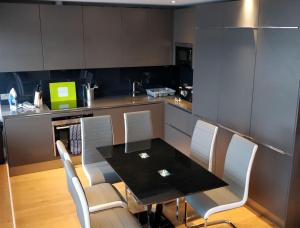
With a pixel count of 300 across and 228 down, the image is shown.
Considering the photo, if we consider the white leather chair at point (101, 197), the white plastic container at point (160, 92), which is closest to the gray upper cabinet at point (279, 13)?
the white leather chair at point (101, 197)

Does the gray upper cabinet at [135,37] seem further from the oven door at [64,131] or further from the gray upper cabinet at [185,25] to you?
the oven door at [64,131]

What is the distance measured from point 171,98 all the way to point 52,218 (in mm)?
2577

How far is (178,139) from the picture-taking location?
4.73m

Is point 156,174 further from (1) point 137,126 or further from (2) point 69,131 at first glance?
(2) point 69,131

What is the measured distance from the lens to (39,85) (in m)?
4.64

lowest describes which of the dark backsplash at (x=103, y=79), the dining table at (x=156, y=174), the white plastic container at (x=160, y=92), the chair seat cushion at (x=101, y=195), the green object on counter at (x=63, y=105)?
the chair seat cushion at (x=101, y=195)

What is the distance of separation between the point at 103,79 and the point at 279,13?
2.98m

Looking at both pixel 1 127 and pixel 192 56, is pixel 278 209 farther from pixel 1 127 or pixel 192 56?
pixel 1 127

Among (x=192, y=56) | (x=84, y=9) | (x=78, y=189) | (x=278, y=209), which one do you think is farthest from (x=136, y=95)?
(x=78, y=189)

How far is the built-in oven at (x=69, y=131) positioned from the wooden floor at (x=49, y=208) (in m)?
0.48

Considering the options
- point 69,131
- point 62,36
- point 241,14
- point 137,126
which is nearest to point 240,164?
point 137,126

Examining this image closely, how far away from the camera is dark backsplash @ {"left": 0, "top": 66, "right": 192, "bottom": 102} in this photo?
4553 millimetres

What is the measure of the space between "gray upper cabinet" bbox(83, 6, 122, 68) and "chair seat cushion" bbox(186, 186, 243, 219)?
2.60 meters

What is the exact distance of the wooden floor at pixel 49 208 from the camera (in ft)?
10.6
